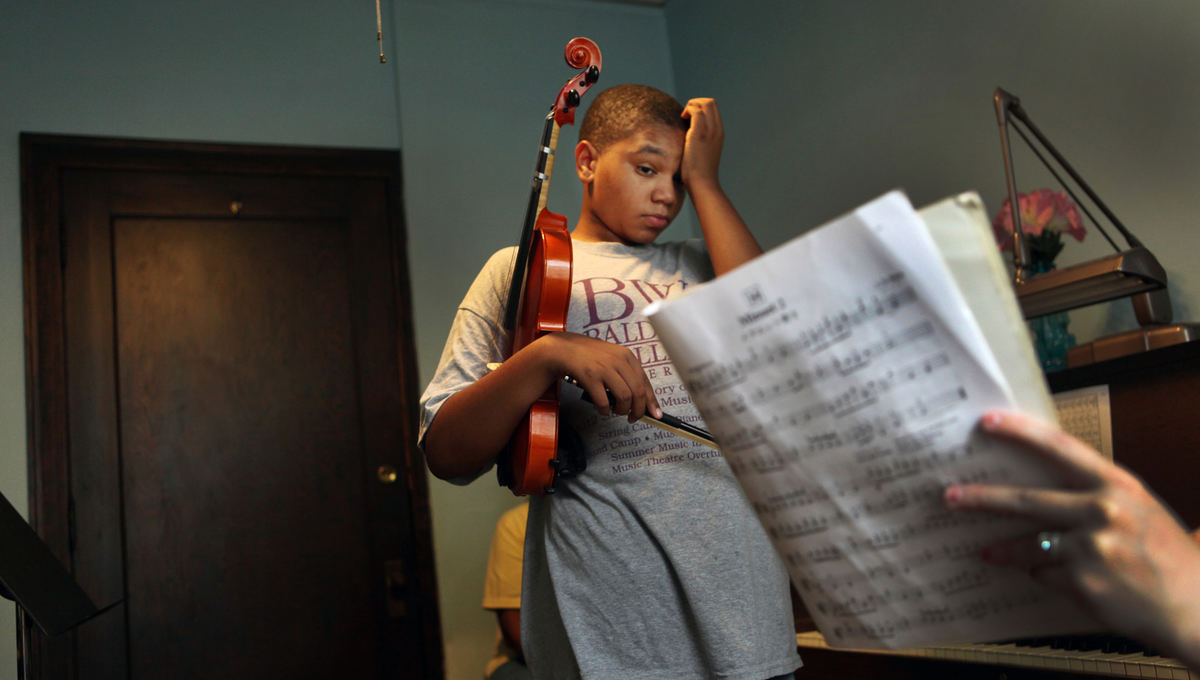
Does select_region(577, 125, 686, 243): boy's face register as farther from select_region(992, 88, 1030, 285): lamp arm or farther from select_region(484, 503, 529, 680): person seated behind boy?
select_region(484, 503, 529, 680): person seated behind boy

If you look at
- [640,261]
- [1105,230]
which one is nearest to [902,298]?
[640,261]

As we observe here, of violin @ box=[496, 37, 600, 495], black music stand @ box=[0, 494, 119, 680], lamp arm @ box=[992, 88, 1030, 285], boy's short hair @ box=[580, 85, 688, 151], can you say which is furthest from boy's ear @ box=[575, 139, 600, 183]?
black music stand @ box=[0, 494, 119, 680]

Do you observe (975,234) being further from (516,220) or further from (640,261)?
(516,220)

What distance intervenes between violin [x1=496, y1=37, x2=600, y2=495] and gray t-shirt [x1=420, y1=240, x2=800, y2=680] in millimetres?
54

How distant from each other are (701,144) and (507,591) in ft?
5.24

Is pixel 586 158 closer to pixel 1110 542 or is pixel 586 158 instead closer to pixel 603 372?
pixel 603 372

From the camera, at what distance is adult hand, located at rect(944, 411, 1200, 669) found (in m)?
A: 0.43

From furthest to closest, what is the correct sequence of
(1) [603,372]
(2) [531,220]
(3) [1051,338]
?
1. (3) [1051,338]
2. (2) [531,220]
3. (1) [603,372]

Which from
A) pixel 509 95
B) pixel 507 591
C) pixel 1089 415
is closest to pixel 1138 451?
pixel 1089 415

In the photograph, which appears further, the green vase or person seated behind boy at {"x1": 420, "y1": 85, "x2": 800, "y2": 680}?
the green vase

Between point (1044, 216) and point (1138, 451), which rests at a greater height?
point (1044, 216)

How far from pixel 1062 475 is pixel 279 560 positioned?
2.81 metres

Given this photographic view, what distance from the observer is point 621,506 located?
1.07 m

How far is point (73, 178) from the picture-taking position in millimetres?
2936
